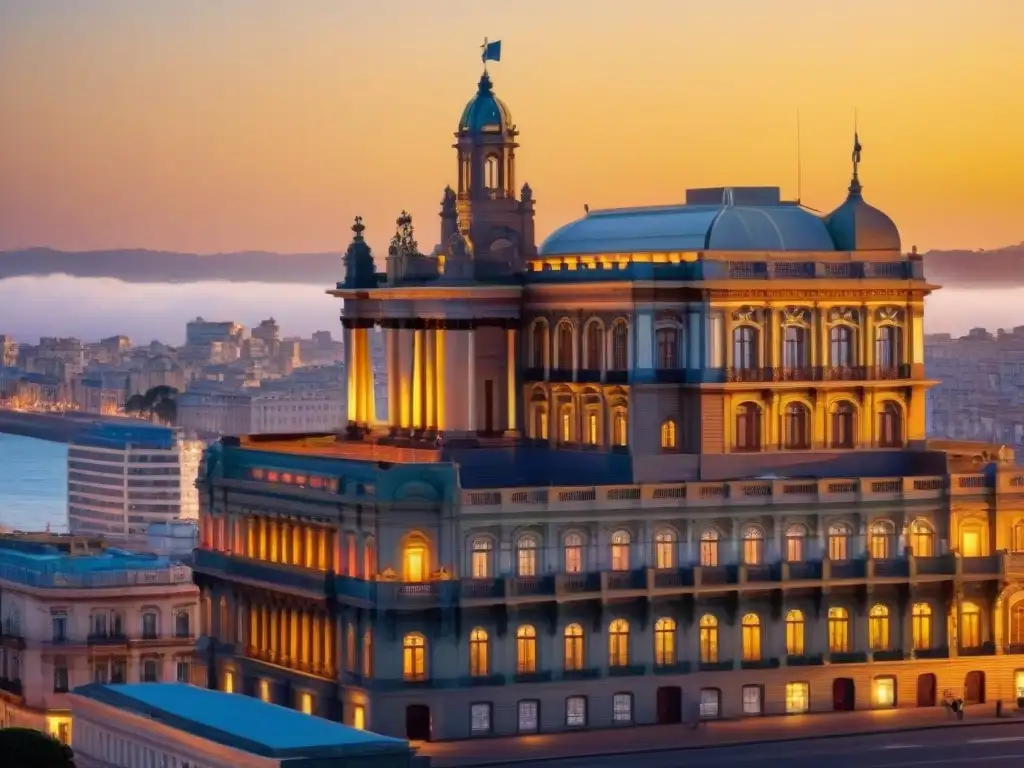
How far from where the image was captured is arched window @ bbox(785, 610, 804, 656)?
152000mm

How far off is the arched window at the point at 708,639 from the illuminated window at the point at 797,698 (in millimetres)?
2856

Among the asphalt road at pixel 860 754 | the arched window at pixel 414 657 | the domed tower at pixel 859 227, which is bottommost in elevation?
the asphalt road at pixel 860 754

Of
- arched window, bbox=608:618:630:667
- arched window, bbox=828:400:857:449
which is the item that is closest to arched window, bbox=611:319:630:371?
arched window, bbox=828:400:857:449

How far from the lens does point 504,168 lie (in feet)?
552

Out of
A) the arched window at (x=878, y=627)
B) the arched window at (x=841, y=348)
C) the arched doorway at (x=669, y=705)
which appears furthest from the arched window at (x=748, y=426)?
the arched doorway at (x=669, y=705)

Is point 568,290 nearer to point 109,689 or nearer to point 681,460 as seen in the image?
point 681,460

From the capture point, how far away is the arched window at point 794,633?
499ft

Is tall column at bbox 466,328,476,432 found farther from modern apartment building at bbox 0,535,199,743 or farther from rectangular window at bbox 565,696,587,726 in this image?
rectangular window at bbox 565,696,587,726

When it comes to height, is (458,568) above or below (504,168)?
below

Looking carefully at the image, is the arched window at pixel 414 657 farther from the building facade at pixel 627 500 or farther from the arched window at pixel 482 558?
the arched window at pixel 482 558

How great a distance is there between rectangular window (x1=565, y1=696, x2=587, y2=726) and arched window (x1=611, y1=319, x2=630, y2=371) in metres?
14.5

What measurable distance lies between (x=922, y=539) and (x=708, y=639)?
8953 mm

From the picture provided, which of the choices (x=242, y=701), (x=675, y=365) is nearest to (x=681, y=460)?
(x=675, y=365)

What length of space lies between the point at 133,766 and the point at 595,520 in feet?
70.0
